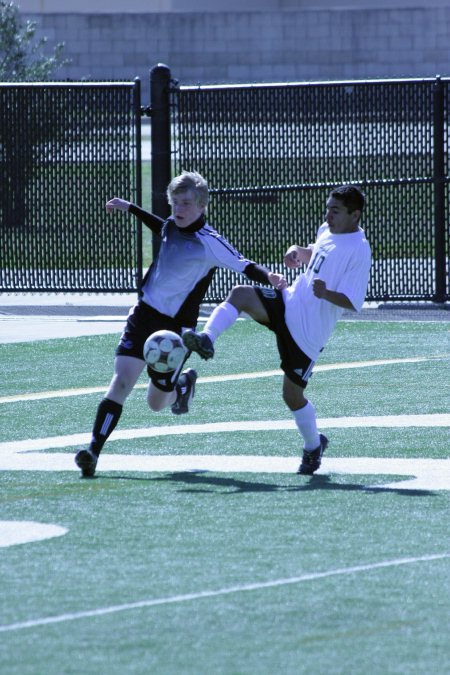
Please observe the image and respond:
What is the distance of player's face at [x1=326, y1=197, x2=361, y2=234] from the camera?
8.93 m

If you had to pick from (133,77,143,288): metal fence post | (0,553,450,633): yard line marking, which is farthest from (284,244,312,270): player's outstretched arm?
(133,77,143,288): metal fence post

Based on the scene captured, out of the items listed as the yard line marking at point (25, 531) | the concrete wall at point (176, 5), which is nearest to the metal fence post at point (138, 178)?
the yard line marking at point (25, 531)

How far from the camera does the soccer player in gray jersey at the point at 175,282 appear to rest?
9012 millimetres

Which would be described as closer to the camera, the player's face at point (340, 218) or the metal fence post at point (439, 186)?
the player's face at point (340, 218)

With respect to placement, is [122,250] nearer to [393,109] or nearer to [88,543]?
[393,109]

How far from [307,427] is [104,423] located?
1.07 metres

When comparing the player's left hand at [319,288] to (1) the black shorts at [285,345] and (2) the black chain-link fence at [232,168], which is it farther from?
(2) the black chain-link fence at [232,168]

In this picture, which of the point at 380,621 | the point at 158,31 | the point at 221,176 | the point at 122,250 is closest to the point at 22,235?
the point at 122,250

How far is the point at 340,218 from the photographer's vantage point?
8.97m

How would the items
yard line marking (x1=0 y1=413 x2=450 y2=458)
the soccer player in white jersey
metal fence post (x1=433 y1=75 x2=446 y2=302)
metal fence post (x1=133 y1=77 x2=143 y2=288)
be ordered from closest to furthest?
1. the soccer player in white jersey
2. yard line marking (x1=0 y1=413 x2=450 y2=458)
3. metal fence post (x1=433 y1=75 x2=446 y2=302)
4. metal fence post (x1=133 y1=77 x2=143 y2=288)

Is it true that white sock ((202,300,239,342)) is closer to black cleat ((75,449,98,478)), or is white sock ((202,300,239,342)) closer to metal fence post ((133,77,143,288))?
black cleat ((75,449,98,478))

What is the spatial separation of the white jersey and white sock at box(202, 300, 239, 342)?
340 mm

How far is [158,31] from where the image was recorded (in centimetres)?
4128

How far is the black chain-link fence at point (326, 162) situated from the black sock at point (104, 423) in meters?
9.35
